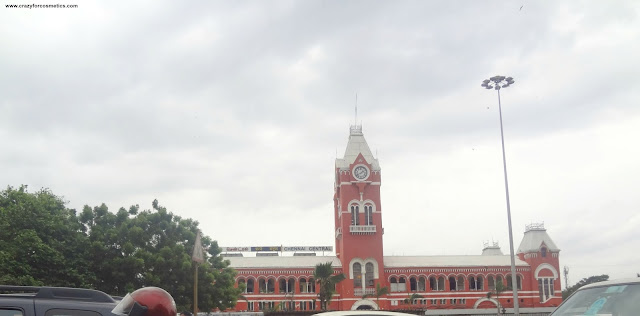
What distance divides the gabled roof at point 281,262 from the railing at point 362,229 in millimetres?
3810

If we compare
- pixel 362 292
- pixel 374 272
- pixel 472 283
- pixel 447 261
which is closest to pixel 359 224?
pixel 374 272

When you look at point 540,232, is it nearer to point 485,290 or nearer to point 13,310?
point 485,290

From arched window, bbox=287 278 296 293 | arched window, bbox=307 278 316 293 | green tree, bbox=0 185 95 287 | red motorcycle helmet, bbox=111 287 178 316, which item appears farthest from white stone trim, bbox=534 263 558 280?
red motorcycle helmet, bbox=111 287 178 316

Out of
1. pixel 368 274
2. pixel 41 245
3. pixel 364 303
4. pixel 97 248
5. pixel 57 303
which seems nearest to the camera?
pixel 57 303

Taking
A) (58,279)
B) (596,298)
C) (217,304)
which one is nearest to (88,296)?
(596,298)

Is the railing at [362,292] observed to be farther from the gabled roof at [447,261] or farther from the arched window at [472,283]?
the arched window at [472,283]

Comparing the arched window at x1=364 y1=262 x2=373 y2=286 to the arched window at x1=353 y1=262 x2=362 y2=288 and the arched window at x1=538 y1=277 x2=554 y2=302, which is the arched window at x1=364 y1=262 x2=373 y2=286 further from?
the arched window at x1=538 y1=277 x2=554 y2=302

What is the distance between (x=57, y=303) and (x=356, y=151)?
5549cm

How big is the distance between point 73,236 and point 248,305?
29.0 m

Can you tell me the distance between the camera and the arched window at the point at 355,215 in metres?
58.7

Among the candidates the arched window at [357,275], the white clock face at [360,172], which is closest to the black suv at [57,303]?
the arched window at [357,275]

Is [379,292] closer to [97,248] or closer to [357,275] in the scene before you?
[357,275]

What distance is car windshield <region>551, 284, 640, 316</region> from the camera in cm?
516

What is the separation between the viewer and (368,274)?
57.7 metres
